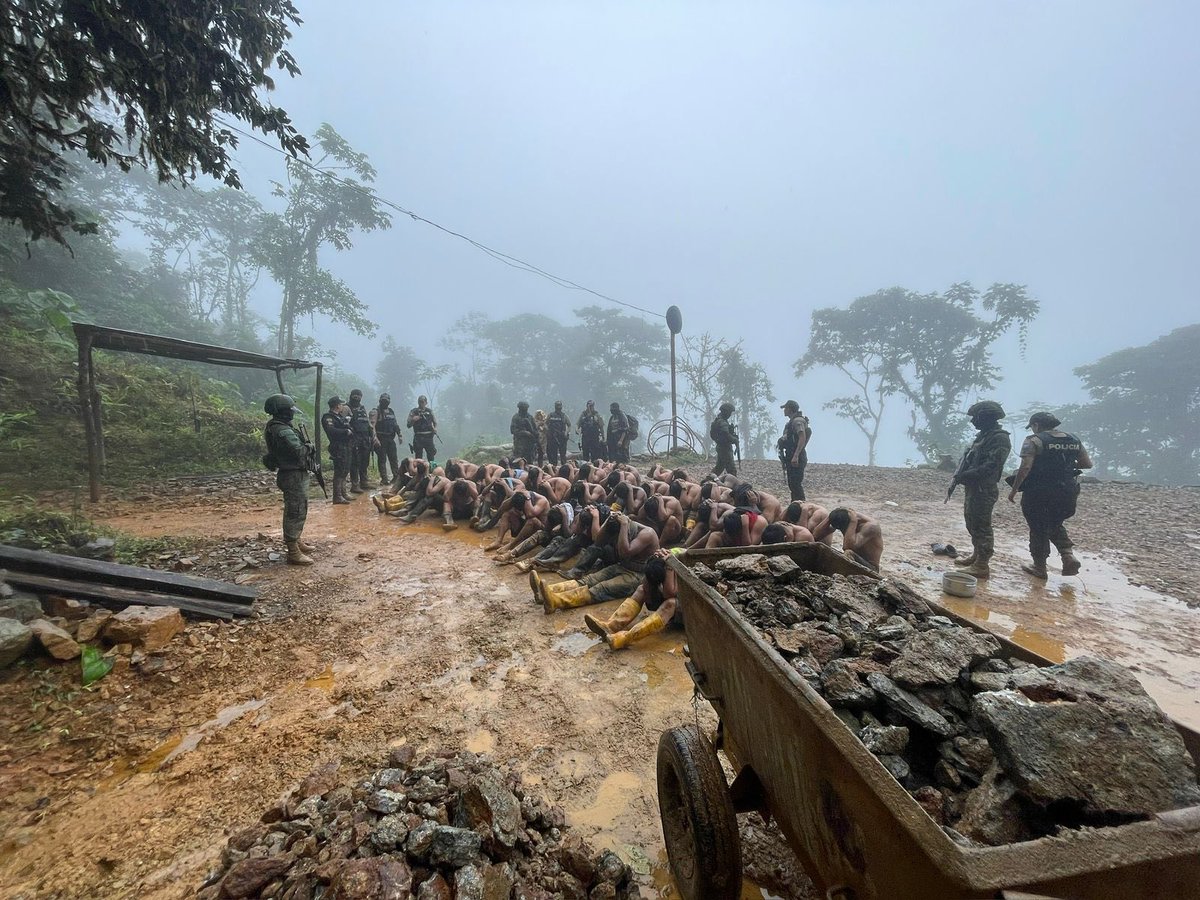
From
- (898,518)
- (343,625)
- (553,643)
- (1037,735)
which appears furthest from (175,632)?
(898,518)

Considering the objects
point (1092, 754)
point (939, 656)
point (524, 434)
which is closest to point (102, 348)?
point (524, 434)

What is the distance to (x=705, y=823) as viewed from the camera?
Answer: 184 cm

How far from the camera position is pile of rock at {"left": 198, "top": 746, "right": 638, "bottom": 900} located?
5.92 feet

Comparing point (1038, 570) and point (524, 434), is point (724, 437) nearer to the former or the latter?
point (524, 434)

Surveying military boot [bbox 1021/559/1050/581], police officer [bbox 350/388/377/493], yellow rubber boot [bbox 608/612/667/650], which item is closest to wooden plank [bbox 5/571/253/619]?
yellow rubber boot [bbox 608/612/667/650]

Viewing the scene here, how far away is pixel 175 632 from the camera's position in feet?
13.8

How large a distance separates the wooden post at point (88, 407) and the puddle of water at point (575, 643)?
9786 millimetres

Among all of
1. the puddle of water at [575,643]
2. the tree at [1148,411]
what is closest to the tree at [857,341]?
the tree at [1148,411]

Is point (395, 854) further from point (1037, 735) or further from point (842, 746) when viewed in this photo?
point (1037, 735)

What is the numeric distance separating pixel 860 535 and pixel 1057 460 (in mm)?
2895

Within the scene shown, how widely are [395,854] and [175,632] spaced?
12.4 ft

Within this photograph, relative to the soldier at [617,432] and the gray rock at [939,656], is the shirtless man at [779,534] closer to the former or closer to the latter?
the gray rock at [939,656]

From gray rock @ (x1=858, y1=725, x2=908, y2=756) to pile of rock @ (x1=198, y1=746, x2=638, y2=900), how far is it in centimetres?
136

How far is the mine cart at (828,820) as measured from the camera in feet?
3.16
